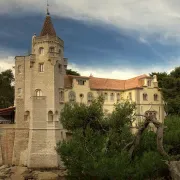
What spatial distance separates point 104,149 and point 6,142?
63.7 feet

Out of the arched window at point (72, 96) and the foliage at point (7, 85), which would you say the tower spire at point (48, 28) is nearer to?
the arched window at point (72, 96)

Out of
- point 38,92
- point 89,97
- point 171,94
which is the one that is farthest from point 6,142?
point 171,94

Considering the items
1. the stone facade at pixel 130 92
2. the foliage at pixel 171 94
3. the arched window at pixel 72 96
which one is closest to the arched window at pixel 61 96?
the arched window at pixel 72 96

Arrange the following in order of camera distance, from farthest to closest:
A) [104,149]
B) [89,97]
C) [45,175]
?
[89,97], [45,175], [104,149]

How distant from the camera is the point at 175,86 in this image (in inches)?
1596

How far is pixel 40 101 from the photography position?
3369cm

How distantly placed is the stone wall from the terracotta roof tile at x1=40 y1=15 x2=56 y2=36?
12871 millimetres

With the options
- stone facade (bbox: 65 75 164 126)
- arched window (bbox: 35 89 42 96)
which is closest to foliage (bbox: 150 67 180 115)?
stone facade (bbox: 65 75 164 126)

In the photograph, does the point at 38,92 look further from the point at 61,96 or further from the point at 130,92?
the point at 130,92

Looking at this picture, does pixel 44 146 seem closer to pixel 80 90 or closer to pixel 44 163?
pixel 44 163

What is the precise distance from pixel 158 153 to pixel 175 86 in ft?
78.8

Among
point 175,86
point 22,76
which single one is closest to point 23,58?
point 22,76

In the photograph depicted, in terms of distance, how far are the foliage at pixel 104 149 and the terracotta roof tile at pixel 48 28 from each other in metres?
15.3

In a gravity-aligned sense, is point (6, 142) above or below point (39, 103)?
below
